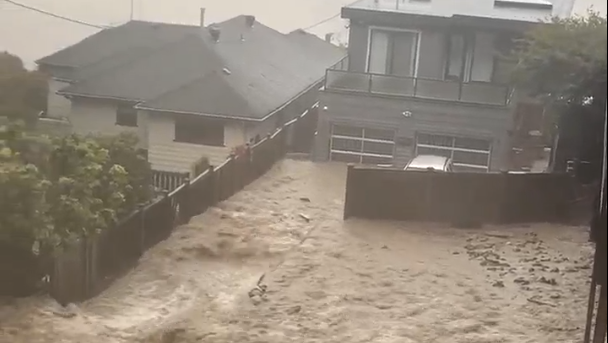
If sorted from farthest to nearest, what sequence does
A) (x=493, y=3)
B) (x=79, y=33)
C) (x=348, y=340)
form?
(x=493, y=3) → (x=79, y=33) → (x=348, y=340)

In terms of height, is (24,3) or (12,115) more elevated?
(24,3)

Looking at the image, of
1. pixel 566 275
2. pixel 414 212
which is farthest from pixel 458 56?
pixel 566 275

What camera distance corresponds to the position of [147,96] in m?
3.42

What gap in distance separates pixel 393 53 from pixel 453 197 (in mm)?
756

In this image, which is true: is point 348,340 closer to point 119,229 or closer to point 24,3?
point 119,229

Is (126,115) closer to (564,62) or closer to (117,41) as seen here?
(117,41)

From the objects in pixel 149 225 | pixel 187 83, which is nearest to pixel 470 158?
pixel 149 225

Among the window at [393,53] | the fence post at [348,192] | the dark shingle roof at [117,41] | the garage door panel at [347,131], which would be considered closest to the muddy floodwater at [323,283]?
the fence post at [348,192]

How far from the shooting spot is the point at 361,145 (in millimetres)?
3324

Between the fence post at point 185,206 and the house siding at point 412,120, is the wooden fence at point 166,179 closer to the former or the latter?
the fence post at point 185,206

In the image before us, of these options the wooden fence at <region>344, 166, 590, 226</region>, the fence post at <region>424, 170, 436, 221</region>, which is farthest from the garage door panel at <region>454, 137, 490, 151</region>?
the fence post at <region>424, 170, 436, 221</region>

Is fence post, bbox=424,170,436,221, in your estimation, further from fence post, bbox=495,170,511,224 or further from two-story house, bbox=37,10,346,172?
two-story house, bbox=37,10,346,172

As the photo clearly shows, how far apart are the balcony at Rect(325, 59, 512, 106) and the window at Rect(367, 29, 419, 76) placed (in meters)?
0.08

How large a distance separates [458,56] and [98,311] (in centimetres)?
184
